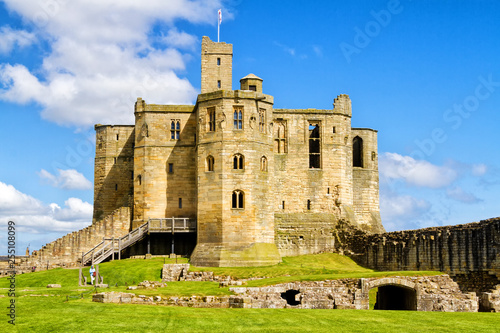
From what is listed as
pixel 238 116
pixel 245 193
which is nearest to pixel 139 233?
pixel 245 193

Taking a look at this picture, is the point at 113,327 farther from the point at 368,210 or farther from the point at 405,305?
the point at 368,210

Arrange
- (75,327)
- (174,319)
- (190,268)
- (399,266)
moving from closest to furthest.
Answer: (75,327) → (174,319) → (190,268) → (399,266)

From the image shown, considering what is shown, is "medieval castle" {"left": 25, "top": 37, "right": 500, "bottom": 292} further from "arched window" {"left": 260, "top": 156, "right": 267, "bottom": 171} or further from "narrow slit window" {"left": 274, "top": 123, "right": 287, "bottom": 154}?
"arched window" {"left": 260, "top": 156, "right": 267, "bottom": 171}

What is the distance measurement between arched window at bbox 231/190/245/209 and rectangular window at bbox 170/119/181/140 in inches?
383

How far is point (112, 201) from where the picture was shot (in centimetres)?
6369

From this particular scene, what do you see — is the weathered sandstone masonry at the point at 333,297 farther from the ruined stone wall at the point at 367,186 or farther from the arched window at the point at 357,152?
the arched window at the point at 357,152

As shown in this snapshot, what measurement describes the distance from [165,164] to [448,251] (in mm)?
24151

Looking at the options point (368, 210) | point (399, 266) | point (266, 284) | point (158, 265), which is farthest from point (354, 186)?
point (266, 284)

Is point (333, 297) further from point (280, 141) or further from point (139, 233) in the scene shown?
point (280, 141)

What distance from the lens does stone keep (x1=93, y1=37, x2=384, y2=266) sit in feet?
161

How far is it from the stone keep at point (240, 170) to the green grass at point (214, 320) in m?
18.8

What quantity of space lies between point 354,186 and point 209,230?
61.6ft

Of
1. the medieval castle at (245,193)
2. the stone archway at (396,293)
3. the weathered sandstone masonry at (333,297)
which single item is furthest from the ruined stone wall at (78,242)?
the stone archway at (396,293)

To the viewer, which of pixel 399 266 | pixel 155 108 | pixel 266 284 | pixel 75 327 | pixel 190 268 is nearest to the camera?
pixel 75 327
